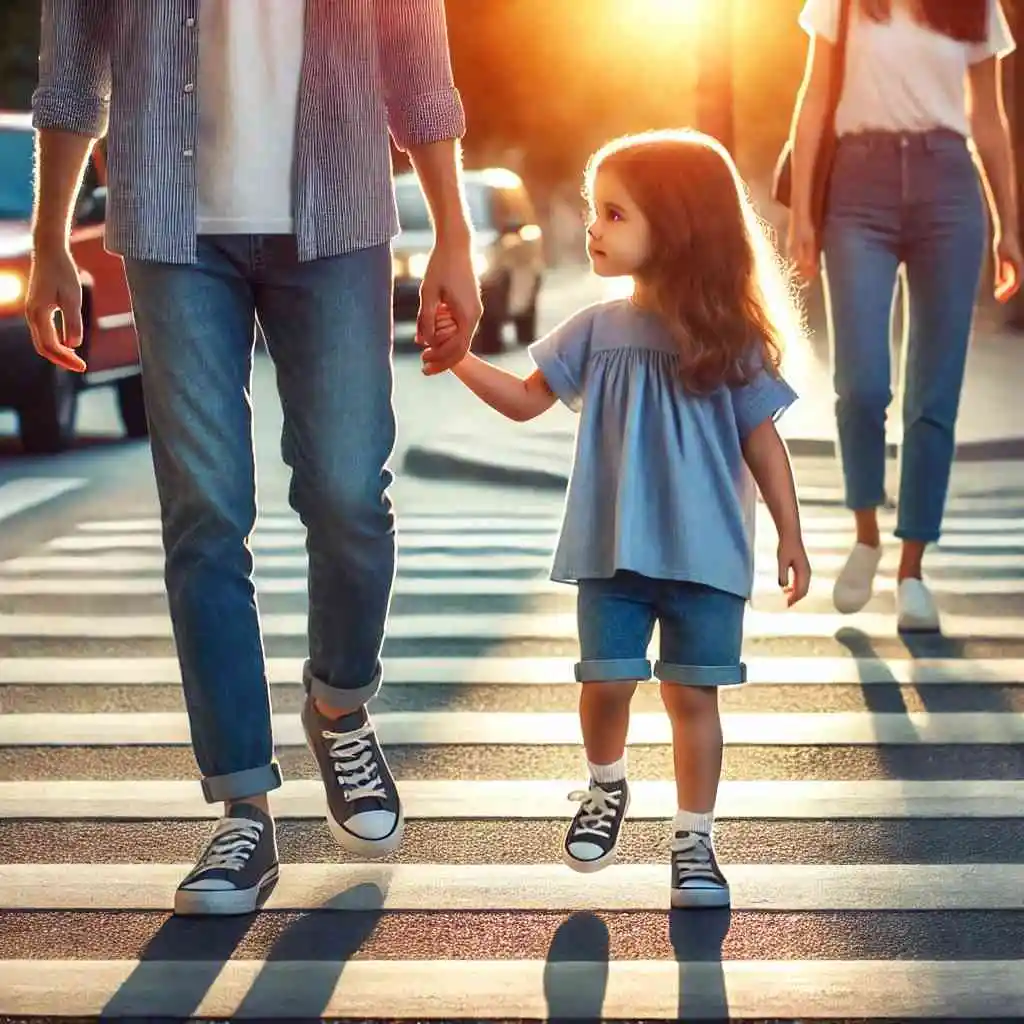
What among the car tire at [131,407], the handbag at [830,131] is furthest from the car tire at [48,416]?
the handbag at [830,131]

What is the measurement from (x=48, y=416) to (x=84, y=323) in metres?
0.69

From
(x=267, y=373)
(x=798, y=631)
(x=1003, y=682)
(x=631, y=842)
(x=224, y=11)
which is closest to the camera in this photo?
(x=224, y=11)

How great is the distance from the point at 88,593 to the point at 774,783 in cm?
345

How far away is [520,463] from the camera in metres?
11.2

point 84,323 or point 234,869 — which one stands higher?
point 234,869

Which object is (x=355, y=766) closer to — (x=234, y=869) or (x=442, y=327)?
(x=234, y=869)

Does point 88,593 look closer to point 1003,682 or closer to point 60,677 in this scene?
point 60,677

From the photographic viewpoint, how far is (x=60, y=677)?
632cm

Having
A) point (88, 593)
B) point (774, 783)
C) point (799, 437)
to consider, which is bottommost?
point (799, 437)

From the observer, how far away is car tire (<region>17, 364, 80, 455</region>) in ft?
42.1

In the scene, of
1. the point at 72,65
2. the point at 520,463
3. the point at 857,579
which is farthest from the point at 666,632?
the point at 520,463

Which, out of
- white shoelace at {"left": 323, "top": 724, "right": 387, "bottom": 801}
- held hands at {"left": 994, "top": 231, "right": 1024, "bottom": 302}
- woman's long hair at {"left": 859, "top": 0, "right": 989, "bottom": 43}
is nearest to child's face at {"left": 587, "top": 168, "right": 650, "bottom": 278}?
white shoelace at {"left": 323, "top": 724, "right": 387, "bottom": 801}

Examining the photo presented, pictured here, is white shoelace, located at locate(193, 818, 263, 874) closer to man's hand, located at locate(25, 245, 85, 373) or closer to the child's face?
man's hand, located at locate(25, 245, 85, 373)

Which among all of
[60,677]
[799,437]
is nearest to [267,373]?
[799,437]
